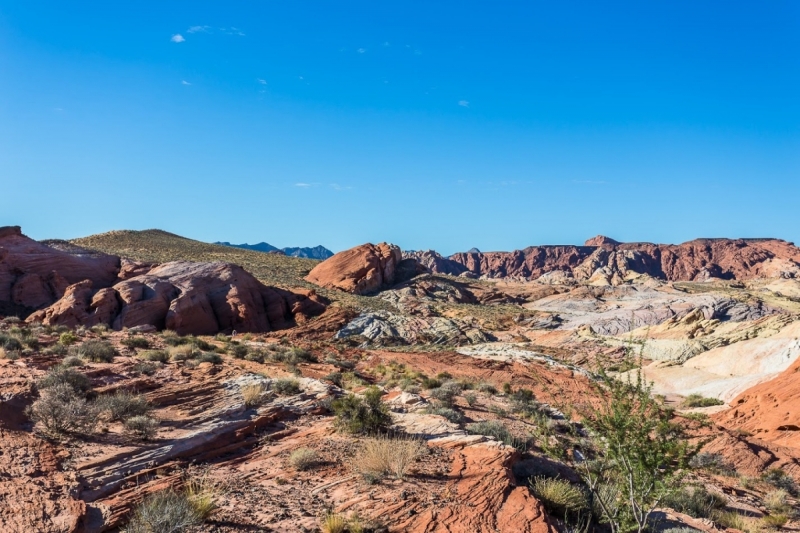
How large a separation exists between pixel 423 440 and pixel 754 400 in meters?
18.3

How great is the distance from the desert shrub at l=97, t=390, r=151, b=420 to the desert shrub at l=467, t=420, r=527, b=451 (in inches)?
255

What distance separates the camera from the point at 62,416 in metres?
8.27

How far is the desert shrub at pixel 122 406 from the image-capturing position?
923cm

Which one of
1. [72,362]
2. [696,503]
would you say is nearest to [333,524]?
[696,503]

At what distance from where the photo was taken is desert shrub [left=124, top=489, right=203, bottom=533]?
5.40 m

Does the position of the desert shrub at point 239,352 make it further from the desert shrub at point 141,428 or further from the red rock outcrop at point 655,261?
the red rock outcrop at point 655,261

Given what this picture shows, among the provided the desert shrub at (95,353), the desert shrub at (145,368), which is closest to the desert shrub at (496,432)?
the desert shrub at (145,368)

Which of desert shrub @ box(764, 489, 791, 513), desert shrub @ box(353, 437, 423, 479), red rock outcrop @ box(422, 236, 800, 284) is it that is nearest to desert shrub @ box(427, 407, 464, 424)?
desert shrub @ box(353, 437, 423, 479)

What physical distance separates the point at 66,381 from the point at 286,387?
15.4 ft

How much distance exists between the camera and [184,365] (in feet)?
49.5

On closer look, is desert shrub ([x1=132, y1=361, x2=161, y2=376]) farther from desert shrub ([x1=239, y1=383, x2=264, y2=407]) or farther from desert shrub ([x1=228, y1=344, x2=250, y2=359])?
desert shrub ([x1=228, y1=344, x2=250, y2=359])

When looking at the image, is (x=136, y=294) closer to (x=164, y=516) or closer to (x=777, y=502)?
(x=164, y=516)

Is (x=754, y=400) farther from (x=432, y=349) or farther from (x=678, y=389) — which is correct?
(x=432, y=349)

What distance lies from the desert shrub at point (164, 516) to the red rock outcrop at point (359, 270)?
44635 mm
